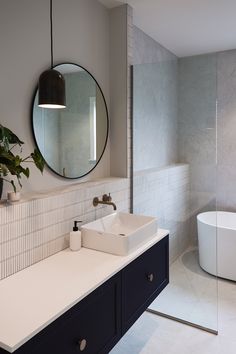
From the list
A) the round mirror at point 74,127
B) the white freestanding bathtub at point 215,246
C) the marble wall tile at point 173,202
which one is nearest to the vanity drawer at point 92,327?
the round mirror at point 74,127

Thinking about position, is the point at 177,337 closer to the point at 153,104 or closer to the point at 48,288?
the point at 48,288

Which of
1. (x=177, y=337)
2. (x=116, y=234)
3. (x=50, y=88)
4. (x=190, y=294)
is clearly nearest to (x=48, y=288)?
(x=116, y=234)

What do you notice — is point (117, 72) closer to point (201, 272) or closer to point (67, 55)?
point (67, 55)

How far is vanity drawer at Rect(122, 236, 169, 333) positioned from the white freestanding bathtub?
1.02m

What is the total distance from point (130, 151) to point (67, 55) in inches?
39.2

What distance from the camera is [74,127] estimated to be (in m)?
2.25

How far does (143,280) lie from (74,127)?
4.01 feet

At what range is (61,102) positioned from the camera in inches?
67.4

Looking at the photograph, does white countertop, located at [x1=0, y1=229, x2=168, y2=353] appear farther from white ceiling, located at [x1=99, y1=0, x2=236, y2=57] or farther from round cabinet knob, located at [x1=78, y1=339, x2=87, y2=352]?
white ceiling, located at [x1=99, y1=0, x2=236, y2=57]

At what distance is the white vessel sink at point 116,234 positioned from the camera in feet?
5.82

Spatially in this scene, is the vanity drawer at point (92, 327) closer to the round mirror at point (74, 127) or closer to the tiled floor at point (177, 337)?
the tiled floor at point (177, 337)

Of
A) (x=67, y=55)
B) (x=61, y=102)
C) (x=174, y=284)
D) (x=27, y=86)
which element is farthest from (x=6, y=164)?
(x=174, y=284)

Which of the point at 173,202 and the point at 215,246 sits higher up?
the point at 173,202

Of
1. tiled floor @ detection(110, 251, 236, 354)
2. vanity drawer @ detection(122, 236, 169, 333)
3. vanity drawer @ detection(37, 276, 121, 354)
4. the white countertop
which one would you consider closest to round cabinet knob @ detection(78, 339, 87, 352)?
vanity drawer @ detection(37, 276, 121, 354)
